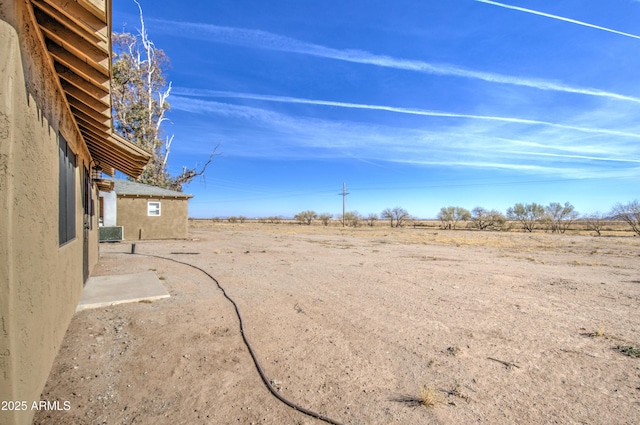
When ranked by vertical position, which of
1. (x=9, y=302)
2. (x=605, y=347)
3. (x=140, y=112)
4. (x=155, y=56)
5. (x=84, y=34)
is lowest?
(x=605, y=347)

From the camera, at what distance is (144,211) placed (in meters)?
19.2

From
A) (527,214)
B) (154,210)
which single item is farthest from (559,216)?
(154,210)

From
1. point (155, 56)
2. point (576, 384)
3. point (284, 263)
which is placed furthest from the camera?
point (155, 56)

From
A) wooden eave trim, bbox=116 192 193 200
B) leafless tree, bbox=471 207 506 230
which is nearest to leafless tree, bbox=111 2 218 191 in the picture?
wooden eave trim, bbox=116 192 193 200

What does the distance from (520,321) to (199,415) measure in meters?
5.03

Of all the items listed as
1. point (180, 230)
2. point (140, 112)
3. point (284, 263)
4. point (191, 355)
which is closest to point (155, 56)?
point (140, 112)

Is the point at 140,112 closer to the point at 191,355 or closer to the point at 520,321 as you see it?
the point at 191,355

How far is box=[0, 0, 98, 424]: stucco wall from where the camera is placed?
6.59 feet

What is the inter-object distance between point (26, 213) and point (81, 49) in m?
1.38

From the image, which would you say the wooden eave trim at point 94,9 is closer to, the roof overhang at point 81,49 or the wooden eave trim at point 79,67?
the roof overhang at point 81,49

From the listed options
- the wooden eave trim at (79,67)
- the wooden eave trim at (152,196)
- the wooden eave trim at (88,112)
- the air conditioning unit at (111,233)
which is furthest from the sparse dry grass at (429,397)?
the wooden eave trim at (152,196)

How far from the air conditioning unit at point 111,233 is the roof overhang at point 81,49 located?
14453 millimetres

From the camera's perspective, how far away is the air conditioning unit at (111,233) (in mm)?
16781

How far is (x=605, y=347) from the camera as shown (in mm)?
4305
